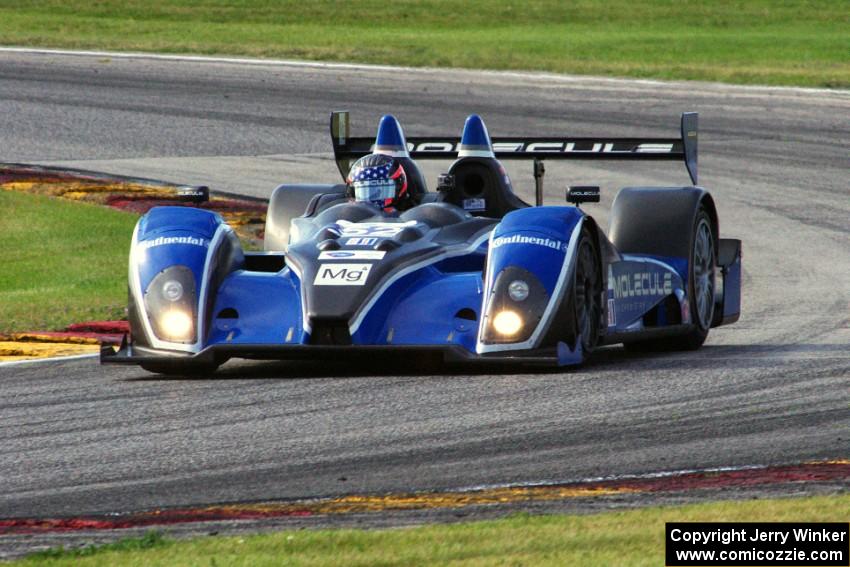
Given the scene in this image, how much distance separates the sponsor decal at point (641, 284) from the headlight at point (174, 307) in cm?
264

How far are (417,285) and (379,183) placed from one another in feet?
5.02

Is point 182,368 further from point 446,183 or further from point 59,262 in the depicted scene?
point 59,262

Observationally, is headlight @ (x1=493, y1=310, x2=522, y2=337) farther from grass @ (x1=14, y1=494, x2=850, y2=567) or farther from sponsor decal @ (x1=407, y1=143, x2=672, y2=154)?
grass @ (x1=14, y1=494, x2=850, y2=567)

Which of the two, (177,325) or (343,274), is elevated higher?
(343,274)

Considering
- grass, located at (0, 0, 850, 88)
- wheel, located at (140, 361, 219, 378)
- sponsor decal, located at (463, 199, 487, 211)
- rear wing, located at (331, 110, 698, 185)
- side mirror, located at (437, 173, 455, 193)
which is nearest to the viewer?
wheel, located at (140, 361, 219, 378)

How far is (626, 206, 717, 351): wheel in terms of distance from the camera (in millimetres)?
12008

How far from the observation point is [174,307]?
34.5 ft

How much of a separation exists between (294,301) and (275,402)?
3.66 feet

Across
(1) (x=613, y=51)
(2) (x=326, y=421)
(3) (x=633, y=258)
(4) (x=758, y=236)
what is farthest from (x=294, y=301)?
(1) (x=613, y=51)

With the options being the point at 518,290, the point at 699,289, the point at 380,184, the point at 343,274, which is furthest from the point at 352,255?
the point at 699,289

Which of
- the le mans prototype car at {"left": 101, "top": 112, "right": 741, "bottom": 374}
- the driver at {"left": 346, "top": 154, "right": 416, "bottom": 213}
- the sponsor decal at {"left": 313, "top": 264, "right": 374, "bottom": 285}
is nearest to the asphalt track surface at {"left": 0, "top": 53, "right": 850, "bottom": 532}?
the le mans prototype car at {"left": 101, "top": 112, "right": 741, "bottom": 374}

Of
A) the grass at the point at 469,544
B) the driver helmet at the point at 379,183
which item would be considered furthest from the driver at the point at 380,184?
the grass at the point at 469,544

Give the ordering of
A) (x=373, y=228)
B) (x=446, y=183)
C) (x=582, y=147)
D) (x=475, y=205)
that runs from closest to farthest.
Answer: (x=373, y=228), (x=446, y=183), (x=475, y=205), (x=582, y=147)

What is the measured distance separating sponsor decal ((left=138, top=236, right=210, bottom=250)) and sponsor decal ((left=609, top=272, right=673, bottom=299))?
2.54m
